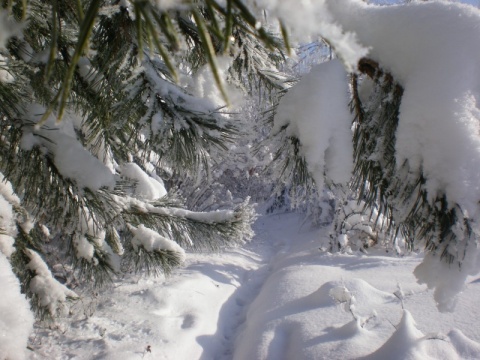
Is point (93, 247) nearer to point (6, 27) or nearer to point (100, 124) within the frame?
point (100, 124)

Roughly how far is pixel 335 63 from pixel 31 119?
102cm

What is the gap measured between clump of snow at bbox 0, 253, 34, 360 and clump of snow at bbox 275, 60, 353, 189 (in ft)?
2.40

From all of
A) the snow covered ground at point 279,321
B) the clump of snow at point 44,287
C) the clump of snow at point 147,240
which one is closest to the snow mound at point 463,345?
the snow covered ground at point 279,321

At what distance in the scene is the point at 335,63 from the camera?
0.68 meters

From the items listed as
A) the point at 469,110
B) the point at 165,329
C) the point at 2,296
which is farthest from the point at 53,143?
the point at 165,329

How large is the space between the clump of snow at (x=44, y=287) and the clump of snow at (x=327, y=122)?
156cm

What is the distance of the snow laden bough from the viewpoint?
520 millimetres

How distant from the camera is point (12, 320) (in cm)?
72

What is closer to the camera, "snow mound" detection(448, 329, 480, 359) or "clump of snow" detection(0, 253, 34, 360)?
"clump of snow" detection(0, 253, 34, 360)

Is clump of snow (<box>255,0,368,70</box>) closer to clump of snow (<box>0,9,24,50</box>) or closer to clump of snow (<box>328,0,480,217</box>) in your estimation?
clump of snow (<box>328,0,480,217</box>)

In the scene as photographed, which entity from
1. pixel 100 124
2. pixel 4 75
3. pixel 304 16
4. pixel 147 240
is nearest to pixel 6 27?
pixel 4 75

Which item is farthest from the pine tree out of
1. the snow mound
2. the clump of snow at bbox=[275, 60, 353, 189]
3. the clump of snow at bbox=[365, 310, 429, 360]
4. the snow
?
the snow mound

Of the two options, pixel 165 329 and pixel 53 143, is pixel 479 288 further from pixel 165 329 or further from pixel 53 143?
pixel 53 143

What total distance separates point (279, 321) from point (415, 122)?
138 inches
